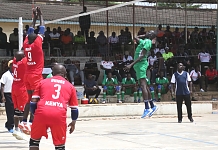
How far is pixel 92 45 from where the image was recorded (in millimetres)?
25359

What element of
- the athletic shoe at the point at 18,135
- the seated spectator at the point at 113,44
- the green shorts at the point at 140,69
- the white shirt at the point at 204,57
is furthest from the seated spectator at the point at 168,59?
the athletic shoe at the point at 18,135

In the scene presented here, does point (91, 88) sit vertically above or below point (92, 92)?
above

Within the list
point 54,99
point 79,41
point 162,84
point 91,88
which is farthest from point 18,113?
point 79,41

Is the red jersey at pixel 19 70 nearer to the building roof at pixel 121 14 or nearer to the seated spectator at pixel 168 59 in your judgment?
the seated spectator at pixel 168 59

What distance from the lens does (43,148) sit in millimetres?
10523

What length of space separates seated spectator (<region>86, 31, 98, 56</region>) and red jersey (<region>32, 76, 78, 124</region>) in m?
17.4

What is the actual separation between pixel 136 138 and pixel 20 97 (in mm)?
2846

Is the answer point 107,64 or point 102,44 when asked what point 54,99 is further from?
point 102,44

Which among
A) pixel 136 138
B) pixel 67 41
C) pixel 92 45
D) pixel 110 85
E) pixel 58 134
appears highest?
pixel 67 41

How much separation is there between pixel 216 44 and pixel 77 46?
280 inches

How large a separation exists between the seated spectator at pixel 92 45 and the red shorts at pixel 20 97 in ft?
42.6

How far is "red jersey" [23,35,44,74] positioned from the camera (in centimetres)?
1093

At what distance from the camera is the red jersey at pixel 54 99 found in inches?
287

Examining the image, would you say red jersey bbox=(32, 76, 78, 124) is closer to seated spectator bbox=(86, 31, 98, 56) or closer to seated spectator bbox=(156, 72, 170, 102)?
seated spectator bbox=(156, 72, 170, 102)
